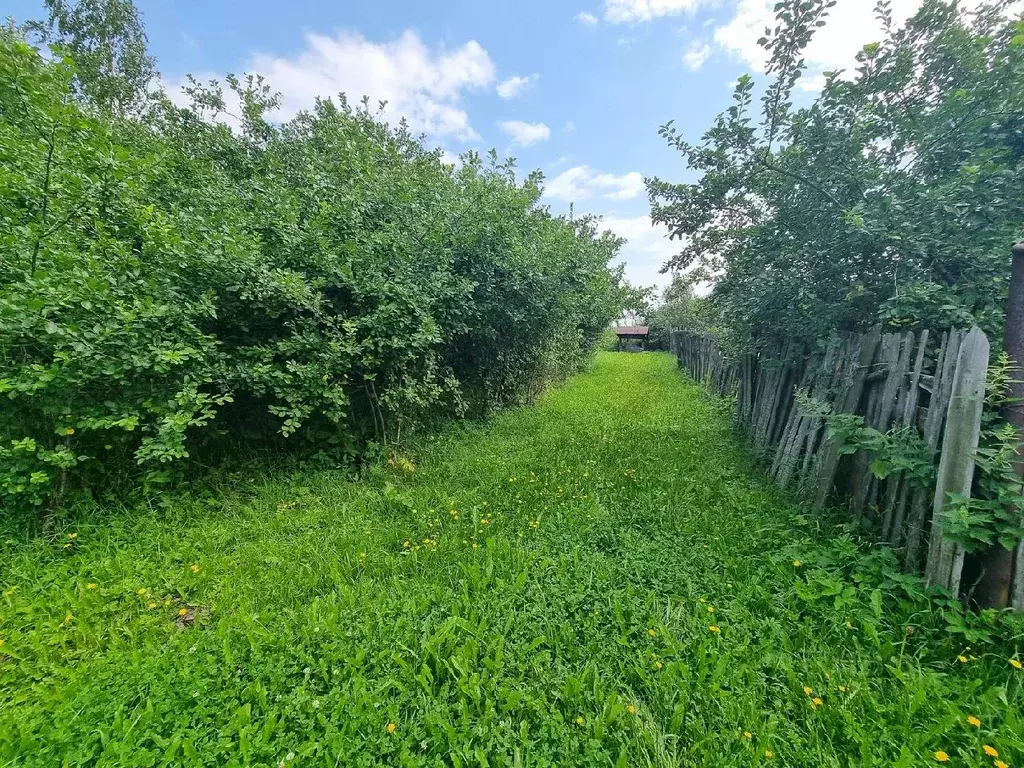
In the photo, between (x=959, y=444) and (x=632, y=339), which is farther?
(x=632, y=339)

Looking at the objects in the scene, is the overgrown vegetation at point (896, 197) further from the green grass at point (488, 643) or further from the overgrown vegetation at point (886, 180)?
the green grass at point (488, 643)

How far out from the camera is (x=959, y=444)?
210 centimetres

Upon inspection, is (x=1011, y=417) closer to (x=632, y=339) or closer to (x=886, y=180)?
(x=886, y=180)

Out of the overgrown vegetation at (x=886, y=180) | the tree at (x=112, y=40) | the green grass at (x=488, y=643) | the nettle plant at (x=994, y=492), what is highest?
the tree at (x=112, y=40)

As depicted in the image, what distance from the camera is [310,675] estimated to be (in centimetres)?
194

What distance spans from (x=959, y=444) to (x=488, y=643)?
2668mm

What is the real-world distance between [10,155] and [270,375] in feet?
7.29

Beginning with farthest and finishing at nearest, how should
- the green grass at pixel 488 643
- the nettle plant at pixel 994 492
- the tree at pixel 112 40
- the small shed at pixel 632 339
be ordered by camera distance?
the small shed at pixel 632 339, the tree at pixel 112 40, the nettle plant at pixel 994 492, the green grass at pixel 488 643

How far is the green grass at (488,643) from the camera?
162 centimetres

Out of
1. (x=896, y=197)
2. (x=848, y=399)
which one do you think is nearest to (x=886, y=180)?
(x=896, y=197)

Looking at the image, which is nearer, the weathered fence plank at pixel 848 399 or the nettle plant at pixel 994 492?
the nettle plant at pixel 994 492

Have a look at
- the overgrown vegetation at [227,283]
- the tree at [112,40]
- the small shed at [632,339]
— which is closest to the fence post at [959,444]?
the overgrown vegetation at [227,283]

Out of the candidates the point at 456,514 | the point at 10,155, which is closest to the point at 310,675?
the point at 456,514

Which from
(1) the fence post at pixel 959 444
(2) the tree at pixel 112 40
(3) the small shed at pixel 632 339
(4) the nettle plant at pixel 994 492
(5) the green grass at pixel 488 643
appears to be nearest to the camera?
(5) the green grass at pixel 488 643
